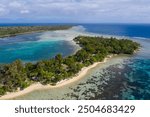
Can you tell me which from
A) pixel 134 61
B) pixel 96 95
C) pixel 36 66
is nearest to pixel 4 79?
pixel 36 66

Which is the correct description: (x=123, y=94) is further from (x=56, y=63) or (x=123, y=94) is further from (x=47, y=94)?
(x=56, y=63)

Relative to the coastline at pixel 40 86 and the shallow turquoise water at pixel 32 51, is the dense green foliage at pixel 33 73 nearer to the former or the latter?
the coastline at pixel 40 86

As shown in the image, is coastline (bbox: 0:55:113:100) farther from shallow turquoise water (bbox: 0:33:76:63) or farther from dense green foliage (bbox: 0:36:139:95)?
shallow turquoise water (bbox: 0:33:76:63)

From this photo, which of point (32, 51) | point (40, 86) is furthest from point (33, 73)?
point (32, 51)

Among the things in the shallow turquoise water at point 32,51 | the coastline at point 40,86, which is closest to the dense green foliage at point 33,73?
the coastline at point 40,86

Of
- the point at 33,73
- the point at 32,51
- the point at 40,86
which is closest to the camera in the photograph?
the point at 40,86

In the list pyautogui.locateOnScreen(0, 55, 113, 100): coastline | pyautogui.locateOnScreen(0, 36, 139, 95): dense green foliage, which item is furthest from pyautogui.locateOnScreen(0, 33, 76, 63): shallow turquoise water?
pyautogui.locateOnScreen(0, 55, 113, 100): coastline

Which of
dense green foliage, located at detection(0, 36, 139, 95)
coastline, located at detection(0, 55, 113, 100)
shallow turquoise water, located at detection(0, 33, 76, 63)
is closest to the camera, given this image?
coastline, located at detection(0, 55, 113, 100)

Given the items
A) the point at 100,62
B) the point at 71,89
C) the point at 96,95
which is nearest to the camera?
the point at 96,95

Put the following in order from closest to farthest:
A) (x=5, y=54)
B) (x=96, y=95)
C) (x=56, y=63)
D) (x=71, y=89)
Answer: (x=96, y=95) → (x=71, y=89) → (x=56, y=63) → (x=5, y=54)

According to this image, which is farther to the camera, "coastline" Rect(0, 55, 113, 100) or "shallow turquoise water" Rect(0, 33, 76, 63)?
"shallow turquoise water" Rect(0, 33, 76, 63)

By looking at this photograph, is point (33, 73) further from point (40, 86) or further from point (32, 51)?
point (32, 51)
